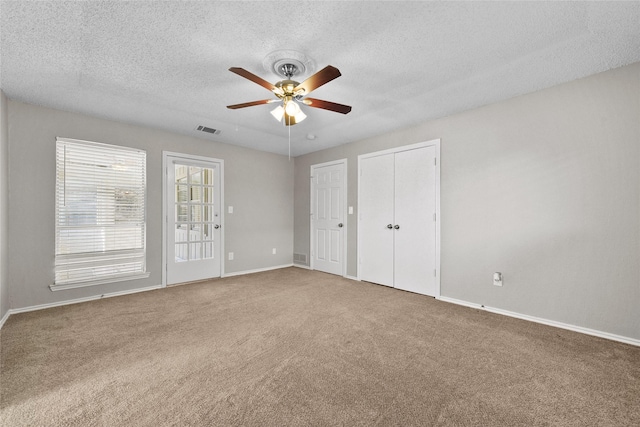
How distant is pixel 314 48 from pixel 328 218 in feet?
11.3

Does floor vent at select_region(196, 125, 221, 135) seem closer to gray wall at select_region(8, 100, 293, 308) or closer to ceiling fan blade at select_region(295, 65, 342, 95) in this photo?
gray wall at select_region(8, 100, 293, 308)

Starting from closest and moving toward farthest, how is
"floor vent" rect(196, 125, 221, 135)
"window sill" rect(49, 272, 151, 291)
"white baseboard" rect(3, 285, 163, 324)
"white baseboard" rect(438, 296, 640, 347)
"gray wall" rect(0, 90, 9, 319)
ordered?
1. "white baseboard" rect(438, 296, 640, 347)
2. "gray wall" rect(0, 90, 9, 319)
3. "white baseboard" rect(3, 285, 163, 324)
4. "window sill" rect(49, 272, 151, 291)
5. "floor vent" rect(196, 125, 221, 135)

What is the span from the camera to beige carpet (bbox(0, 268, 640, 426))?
1.57 meters

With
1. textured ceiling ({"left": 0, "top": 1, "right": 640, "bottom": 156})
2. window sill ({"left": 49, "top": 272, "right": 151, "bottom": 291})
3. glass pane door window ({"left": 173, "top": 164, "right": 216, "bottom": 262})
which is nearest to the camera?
textured ceiling ({"left": 0, "top": 1, "right": 640, "bottom": 156})

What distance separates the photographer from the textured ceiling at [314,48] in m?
1.83

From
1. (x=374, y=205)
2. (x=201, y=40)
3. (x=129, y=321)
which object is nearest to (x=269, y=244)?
(x=374, y=205)

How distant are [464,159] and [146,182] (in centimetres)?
453

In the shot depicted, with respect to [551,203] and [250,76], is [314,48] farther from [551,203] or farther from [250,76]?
[551,203]

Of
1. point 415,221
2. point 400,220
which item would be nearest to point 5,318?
point 400,220

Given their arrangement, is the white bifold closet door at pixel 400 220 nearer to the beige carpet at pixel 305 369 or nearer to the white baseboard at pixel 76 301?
the beige carpet at pixel 305 369

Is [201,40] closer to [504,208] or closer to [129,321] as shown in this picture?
[129,321]

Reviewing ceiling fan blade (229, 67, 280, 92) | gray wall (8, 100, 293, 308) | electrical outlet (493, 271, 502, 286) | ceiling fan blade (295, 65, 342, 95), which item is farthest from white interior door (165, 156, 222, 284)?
electrical outlet (493, 271, 502, 286)

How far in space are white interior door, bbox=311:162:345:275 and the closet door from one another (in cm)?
47

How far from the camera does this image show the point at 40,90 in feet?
9.65
